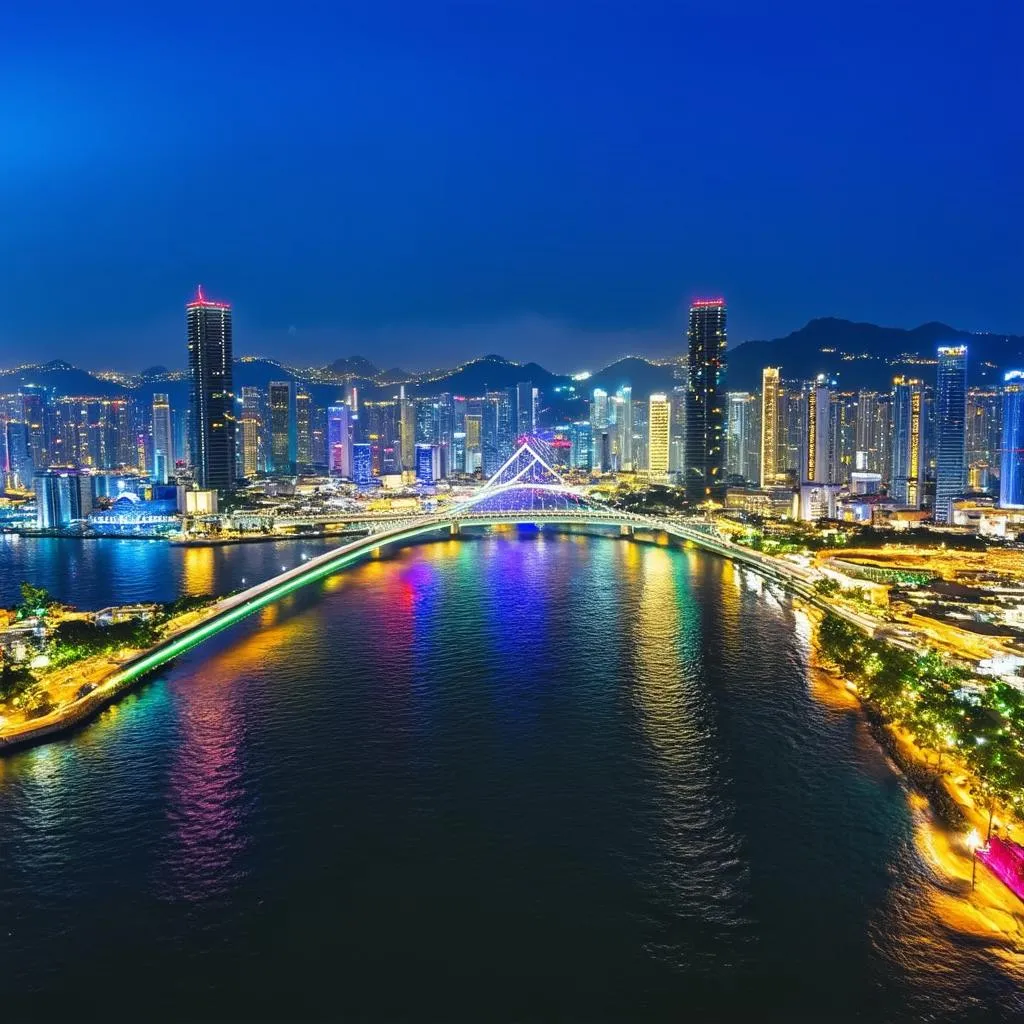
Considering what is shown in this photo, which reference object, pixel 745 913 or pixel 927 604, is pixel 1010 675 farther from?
pixel 745 913

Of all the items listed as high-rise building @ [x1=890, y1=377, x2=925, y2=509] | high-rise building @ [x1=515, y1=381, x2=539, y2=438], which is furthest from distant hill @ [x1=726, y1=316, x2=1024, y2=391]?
high-rise building @ [x1=890, y1=377, x2=925, y2=509]

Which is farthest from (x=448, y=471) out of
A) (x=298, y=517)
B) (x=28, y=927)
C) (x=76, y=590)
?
(x=28, y=927)

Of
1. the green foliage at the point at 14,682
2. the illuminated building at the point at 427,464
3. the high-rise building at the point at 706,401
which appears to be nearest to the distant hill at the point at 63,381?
the illuminated building at the point at 427,464

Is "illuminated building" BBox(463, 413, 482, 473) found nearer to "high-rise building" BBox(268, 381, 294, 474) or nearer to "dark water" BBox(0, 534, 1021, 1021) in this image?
"high-rise building" BBox(268, 381, 294, 474)

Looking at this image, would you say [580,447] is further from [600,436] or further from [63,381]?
[63,381]

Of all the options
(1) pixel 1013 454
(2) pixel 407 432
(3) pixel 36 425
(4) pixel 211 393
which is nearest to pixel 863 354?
(2) pixel 407 432
